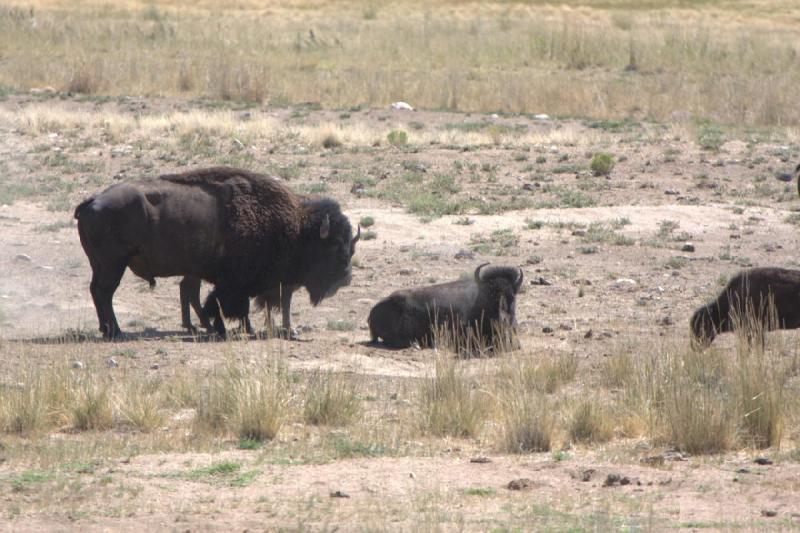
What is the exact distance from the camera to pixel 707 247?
684 inches

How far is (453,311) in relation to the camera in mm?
13125

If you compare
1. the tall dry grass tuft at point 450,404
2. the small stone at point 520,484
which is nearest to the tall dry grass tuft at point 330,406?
the tall dry grass tuft at point 450,404

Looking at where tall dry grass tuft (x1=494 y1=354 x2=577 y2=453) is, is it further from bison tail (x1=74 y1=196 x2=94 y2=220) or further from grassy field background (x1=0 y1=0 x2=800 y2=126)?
grassy field background (x1=0 y1=0 x2=800 y2=126)

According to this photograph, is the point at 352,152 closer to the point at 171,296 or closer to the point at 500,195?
the point at 500,195

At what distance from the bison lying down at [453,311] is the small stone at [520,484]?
4973 mm

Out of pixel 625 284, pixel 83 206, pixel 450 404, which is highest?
pixel 83 206

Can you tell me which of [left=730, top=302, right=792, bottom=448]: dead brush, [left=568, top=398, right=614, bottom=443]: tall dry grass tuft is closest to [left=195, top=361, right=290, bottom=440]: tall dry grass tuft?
[left=568, top=398, right=614, bottom=443]: tall dry grass tuft

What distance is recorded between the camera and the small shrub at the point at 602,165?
21.3 metres

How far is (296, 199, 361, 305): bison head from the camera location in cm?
1380

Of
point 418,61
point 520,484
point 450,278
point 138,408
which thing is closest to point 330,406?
point 138,408

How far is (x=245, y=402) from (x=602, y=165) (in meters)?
13.4

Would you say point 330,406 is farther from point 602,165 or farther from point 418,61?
point 418,61

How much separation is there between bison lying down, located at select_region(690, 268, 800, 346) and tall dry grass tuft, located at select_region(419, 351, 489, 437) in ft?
9.92

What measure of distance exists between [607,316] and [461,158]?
8.49m
